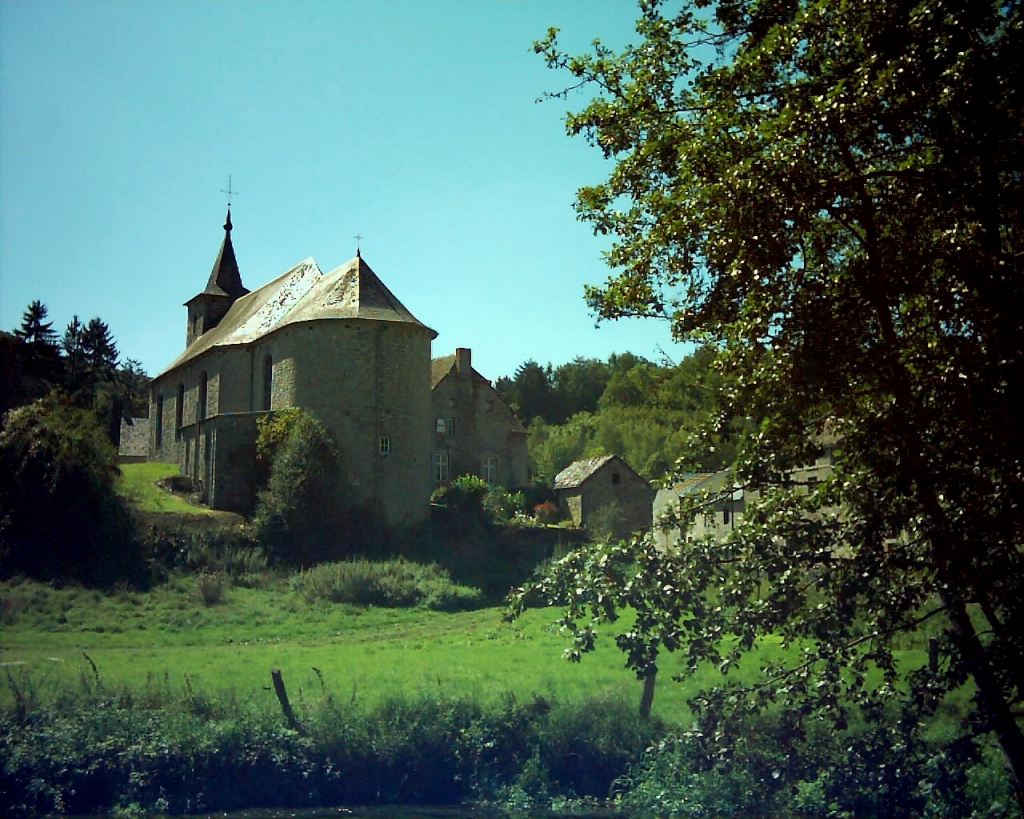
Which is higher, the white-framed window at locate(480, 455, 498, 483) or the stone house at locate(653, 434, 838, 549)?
the white-framed window at locate(480, 455, 498, 483)

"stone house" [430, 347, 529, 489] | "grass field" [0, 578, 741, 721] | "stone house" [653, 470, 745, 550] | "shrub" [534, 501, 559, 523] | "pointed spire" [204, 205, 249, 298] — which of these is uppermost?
"pointed spire" [204, 205, 249, 298]

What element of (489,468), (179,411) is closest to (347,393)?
(489,468)

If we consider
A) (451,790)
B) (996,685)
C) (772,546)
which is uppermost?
(772,546)

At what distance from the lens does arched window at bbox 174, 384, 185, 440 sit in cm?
4422

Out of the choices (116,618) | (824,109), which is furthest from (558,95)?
(116,618)

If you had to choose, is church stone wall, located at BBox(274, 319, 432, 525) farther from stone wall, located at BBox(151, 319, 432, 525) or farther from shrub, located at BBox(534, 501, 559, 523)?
shrub, located at BBox(534, 501, 559, 523)

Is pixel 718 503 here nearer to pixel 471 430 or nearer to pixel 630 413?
pixel 471 430

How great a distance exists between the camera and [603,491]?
4125cm

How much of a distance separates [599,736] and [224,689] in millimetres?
4801

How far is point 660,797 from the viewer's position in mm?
11594

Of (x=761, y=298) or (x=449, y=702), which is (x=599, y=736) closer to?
(x=449, y=702)

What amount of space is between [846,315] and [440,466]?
37083mm

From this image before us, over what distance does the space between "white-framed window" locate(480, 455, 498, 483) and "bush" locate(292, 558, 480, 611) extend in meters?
16.9

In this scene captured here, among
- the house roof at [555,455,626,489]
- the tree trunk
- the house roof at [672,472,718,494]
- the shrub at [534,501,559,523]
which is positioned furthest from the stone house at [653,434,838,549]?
the house roof at [555,455,626,489]
